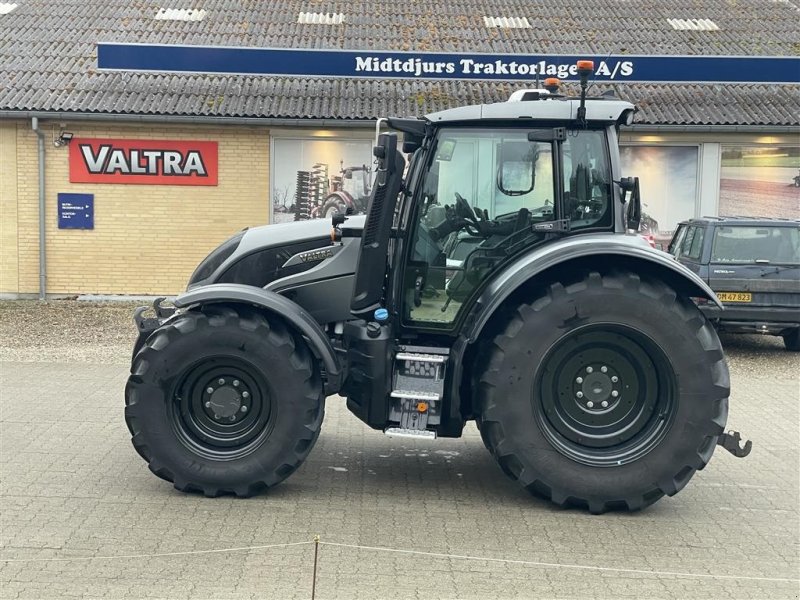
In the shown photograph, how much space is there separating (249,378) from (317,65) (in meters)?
11.9

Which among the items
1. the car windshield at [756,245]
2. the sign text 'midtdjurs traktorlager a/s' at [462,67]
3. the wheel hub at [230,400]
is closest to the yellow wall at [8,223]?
the sign text 'midtdjurs traktorlager a/s' at [462,67]

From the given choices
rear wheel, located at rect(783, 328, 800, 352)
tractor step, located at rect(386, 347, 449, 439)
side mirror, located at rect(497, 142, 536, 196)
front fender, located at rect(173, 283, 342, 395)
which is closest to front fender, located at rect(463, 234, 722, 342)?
tractor step, located at rect(386, 347, 449, 439)

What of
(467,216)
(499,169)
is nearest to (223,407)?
(467,216)

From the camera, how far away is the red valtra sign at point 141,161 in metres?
17.3

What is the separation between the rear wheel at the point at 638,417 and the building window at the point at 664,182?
39.5 feet

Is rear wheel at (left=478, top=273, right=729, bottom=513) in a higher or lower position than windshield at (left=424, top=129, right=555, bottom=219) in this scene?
lower

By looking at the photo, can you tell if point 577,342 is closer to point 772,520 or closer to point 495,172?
point 495,172

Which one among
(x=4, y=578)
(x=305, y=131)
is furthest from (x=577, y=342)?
(x=305, y=131)

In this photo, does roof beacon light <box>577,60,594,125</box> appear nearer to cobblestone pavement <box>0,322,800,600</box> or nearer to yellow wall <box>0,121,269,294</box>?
cobblestone pavement <box>0,322,800,600</box>

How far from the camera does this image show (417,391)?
648 cm

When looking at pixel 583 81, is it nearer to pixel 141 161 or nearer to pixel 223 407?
pixel 223 407

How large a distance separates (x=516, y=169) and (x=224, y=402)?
2.40 m

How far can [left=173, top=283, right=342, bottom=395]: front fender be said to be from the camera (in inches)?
252

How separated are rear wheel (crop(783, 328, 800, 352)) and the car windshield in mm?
1017
